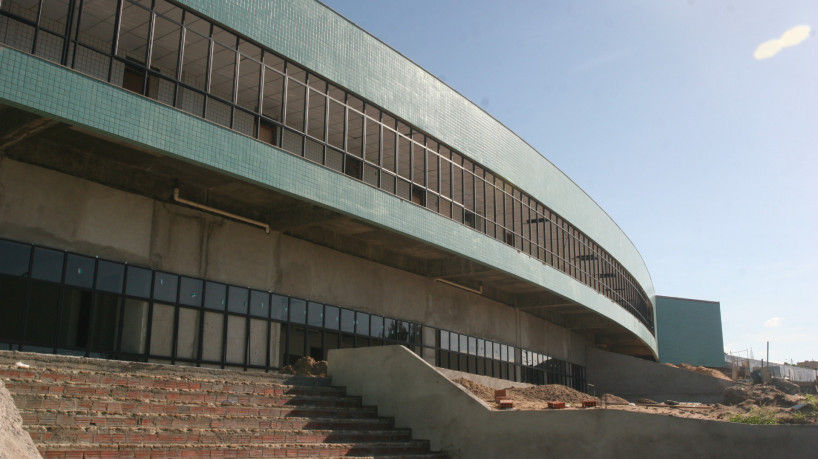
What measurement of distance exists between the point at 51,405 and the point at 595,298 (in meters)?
27.7

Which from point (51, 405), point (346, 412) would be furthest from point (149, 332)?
point (51, 405)

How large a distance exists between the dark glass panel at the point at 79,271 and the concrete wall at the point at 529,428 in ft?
20.4

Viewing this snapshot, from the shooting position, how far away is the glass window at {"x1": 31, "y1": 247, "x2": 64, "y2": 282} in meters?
15.0

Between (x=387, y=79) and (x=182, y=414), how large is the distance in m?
12.8

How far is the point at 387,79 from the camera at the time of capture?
69.2 ft

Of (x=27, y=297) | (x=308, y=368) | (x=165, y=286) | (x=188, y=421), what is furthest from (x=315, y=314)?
(x=188, y=421)

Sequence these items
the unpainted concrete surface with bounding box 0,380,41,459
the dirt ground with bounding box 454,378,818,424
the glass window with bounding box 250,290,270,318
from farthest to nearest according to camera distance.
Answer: the glass window with bounding box 250,290,270,318
the dirt ground with bounding box 454,378,818,424
the unpainted concrete surface with bounding box 0,380,41,459

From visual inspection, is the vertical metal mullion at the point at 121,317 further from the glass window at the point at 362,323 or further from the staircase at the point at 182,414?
the glass window at the point at 362,323

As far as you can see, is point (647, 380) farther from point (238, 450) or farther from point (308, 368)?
point (238, 450)

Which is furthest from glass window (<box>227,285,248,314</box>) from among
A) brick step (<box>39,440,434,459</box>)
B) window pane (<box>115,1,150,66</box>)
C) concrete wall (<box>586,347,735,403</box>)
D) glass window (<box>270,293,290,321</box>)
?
concrete wall (<box>586,347,735,403</box>)

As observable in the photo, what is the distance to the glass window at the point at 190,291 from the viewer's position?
17703 millimetres

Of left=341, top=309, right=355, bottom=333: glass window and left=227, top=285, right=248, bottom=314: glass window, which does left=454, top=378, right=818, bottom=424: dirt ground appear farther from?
left=227, top=285, right=248, bottom=314: glass window

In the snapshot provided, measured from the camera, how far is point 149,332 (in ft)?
55.5

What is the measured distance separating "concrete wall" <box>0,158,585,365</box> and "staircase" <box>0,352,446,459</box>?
4.68 metres
